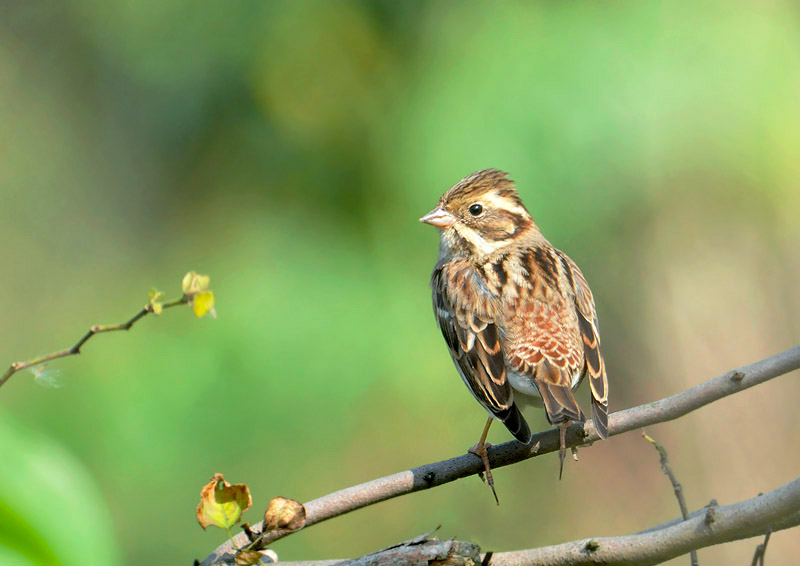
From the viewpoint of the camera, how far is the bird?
10.3 feet

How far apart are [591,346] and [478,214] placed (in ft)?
2.54

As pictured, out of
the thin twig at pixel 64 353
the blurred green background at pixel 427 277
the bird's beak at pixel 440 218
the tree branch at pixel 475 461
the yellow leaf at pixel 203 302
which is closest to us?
the thin twig at pixel 64 353

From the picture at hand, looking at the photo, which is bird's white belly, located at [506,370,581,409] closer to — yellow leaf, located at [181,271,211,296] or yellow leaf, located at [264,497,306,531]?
yellow leaf, located at [264,497,306,531]

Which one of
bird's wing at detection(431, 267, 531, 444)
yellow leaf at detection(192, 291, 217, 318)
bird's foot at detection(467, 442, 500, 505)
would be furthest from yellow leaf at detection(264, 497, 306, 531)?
bird's wing at detection(431, 267, 531, 444)

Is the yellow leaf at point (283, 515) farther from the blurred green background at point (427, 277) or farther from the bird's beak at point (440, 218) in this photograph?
the blurred green background at point (427, 277)


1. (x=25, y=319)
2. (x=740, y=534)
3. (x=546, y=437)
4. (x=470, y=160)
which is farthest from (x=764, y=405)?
(x=25, y=319)

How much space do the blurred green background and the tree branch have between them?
3.77 meters

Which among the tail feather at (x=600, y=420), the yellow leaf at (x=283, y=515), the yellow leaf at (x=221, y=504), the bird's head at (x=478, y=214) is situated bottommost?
the tail feather at (x=600, y=420)

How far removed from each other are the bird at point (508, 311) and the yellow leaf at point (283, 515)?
37.5 inches

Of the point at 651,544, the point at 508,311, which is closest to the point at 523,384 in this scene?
the point at 508,311

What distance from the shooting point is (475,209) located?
3.77m

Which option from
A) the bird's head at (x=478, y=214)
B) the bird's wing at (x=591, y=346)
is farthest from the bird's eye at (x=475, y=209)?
the bird's wing at (x=591, y=346)

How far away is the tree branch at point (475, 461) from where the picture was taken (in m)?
2.17

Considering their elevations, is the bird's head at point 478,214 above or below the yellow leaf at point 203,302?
above
